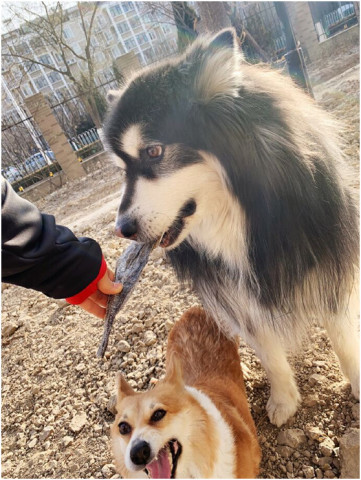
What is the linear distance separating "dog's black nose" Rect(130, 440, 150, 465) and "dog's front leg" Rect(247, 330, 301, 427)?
2.92 ft

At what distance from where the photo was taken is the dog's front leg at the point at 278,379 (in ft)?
6.95

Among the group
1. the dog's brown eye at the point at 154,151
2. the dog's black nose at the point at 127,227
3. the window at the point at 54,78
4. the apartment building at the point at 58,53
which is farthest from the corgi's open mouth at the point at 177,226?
the window at the point at 54,78

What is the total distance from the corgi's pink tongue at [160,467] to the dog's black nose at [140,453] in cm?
10

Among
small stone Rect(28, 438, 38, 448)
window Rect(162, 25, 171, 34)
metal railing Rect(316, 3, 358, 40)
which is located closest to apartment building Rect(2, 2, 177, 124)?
window Rect(162, 25, 171, 34)

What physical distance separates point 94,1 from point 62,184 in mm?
7631

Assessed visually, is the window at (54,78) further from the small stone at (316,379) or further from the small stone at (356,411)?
the small stone at (356,411)

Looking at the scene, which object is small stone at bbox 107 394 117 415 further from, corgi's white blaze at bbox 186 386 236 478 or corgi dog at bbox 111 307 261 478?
corgi's white blaze at bbox 186 386 236 478

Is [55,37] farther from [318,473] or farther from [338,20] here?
[318,473]

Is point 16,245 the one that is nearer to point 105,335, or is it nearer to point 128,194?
point 128,194

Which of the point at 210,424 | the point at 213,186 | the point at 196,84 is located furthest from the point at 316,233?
the point at 210,424

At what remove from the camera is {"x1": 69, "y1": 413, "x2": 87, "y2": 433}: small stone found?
8.09 ft

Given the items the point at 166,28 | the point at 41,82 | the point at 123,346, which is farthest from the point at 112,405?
the point at 41,82

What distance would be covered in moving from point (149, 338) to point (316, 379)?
49.8 inches

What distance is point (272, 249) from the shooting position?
1.72 meters
